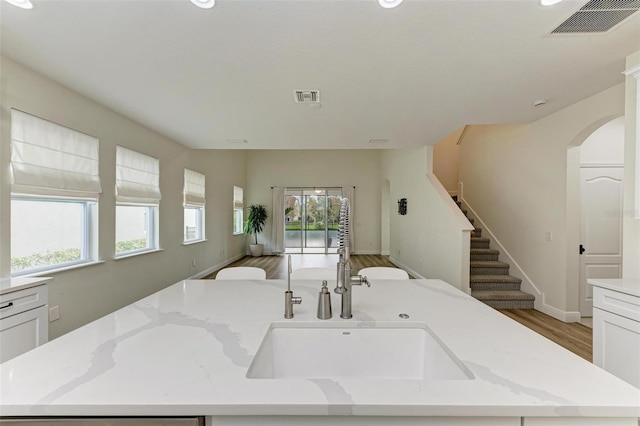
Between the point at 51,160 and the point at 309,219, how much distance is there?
22.7 feet

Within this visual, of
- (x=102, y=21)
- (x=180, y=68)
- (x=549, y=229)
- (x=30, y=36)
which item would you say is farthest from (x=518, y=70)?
(x=30, y=36)

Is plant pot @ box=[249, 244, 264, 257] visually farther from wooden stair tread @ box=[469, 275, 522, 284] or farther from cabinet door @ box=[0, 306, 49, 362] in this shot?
cabinet door @ box=[0, 306, 49, 362]

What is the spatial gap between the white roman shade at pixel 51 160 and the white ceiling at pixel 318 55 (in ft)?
1.48

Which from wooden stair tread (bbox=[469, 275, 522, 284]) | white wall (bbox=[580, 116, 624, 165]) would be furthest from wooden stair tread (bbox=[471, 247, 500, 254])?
white wall (bbox=[580, 116, 624, 165])

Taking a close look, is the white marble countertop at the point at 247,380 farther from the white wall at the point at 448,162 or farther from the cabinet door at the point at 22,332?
the white wall at the point at 448,162

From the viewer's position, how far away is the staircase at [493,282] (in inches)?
151

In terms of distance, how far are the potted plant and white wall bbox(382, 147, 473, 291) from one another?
3752 mm

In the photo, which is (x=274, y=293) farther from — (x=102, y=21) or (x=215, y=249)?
(x=215, y=249)

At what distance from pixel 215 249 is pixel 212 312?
5390 mm

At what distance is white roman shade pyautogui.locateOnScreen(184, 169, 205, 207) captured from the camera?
16.6ft

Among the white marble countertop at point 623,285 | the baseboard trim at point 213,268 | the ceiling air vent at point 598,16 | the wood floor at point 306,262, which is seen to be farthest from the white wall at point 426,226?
the baseboard trim at point 213,268

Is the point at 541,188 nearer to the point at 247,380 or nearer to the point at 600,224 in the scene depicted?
the point at 600,224

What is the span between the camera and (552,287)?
139 inches

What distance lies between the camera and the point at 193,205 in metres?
5.26
